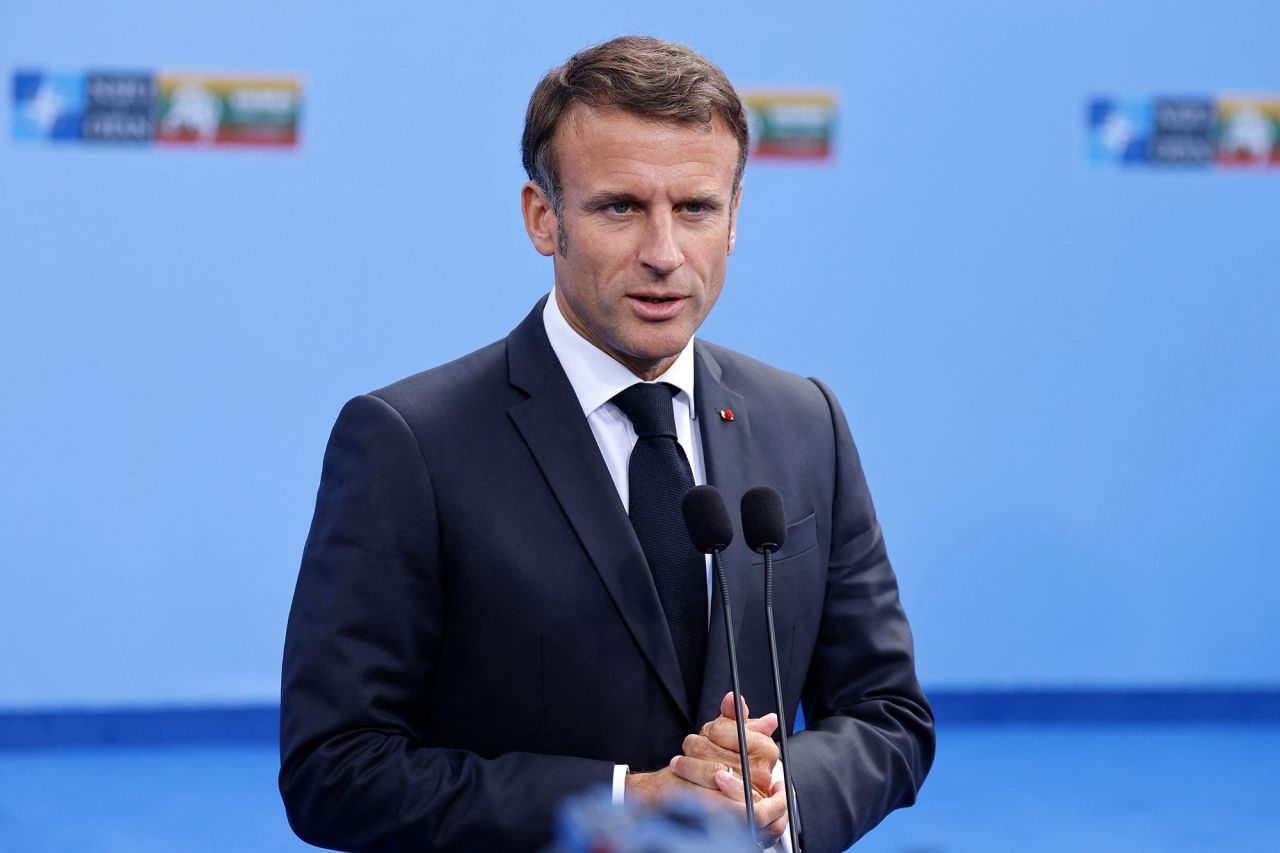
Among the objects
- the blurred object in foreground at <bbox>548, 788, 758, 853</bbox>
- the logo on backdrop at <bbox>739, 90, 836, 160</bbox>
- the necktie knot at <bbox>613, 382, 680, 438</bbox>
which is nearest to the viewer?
the blurred object in foreground at <bbox>548, 788, 758, 853</bbox>

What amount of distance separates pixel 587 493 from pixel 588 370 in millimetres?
150

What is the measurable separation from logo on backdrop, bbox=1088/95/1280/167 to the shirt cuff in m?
3.79

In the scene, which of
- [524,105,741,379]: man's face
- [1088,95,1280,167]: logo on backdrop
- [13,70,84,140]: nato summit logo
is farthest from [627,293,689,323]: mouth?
[1088,95,1280,167]: logo on backdrop

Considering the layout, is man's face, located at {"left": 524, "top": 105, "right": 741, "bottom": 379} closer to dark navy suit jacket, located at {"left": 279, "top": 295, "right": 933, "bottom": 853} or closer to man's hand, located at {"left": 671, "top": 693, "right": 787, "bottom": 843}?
dark navy suit jacket, located at {"left": 279, "top": 295, "right": 933, "bottom": 853}

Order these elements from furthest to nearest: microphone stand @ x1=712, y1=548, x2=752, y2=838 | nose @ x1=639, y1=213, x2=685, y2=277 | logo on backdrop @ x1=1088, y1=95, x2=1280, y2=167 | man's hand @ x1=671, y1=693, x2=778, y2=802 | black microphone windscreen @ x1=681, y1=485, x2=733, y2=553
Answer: logo on backdrop @ x1=1088, y1=95, x2=1280, y2=167
nose @ x1=639, y1=213, x2=685, y2=277
man's hand @ x1=671, y1=693, x2=778, y2=802
black microphone windscreen @ x1=681, y1=485, x2=733, y2=553
microphone stand @ x1=712, y1=548, x2=752, y2=838

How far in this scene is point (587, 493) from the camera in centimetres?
159

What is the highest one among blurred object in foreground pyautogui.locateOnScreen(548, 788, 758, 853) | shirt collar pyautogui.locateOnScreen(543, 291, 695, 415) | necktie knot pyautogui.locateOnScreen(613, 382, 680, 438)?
shirt collar pyautogui.locateOnScreen(543, 291, 695, 415)

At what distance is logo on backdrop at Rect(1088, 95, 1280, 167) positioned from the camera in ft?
15.6

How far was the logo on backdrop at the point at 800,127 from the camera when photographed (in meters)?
4.62

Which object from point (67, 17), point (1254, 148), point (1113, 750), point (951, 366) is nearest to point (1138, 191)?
point (1254, 148)

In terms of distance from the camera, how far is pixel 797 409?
1811 mm

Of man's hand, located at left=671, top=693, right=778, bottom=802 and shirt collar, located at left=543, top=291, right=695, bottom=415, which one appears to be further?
shirt collar, located at left=543, top=291, right=695, bottom=415

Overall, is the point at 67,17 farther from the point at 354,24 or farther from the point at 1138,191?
the point at 1138,191

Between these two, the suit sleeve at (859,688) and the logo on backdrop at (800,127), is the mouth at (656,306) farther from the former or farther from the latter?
the logo on backdrop at (800,127)
